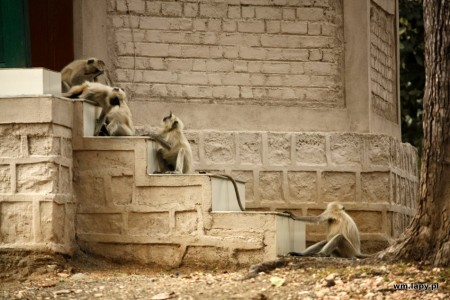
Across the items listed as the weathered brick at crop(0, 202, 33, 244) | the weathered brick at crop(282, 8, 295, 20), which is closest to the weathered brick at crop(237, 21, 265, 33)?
the weathered brick at crop(282, 8, 295, 20)

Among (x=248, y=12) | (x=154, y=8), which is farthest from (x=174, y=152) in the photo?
(x=248, y=12)

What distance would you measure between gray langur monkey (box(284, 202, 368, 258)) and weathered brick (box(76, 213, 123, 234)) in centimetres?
196

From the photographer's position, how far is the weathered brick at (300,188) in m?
16.1

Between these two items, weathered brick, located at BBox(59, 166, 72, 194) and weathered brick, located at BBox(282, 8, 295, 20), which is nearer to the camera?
weathered brick, located at BBox(59, 166, 72, 194)

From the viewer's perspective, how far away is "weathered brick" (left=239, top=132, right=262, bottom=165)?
1603 centimetres

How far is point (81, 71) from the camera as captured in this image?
48.1 ft

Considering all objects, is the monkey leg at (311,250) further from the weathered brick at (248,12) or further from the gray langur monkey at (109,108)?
the weathered brick at (248,12)

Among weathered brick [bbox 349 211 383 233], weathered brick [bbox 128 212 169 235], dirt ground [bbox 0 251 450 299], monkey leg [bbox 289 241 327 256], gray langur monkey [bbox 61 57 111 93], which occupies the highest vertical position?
gray langur monkey [bbox 61 57 111 93]

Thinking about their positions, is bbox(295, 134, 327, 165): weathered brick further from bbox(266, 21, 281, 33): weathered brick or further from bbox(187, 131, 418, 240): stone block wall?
bbox(266, 21, 281, 33): weathered brick

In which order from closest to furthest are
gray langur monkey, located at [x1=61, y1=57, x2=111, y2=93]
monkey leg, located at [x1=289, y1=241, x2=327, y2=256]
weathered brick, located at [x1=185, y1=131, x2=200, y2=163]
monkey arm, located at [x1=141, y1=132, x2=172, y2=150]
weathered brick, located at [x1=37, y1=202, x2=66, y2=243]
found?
weathered brick, located at [x1=37, y1=202, x2=66, y2=243], monkey leg, located at [x1=289, y1=241, x2=327, y2=256], monkey arm, located at [x1=141, y1=132, x2=172, y2=150], gray langur monkey, located at [x1=61, y1=57, x2=111, y2=93], weathered brick, located at [x1=185, y1=131, x2=200, y2=163]

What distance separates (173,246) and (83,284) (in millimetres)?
1436

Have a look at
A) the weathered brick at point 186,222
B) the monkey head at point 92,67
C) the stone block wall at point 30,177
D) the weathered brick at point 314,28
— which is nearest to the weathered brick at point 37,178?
the stone block wall at point 30,177

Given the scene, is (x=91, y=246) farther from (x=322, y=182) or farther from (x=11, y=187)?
(x=322, y=182)

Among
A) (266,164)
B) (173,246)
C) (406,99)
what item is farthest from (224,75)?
(406,99)
